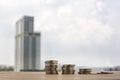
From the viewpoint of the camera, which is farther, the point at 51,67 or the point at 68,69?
the point at 68,69

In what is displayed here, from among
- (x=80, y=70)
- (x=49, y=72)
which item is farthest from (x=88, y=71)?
(x=49, y=72)

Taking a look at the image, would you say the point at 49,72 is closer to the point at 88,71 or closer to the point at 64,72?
the point at 64,72

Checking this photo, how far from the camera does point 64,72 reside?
96.9 feet

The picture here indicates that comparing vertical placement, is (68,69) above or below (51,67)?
below

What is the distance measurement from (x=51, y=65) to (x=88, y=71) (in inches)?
200

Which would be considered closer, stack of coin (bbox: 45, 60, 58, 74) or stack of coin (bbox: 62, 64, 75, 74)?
stack of coin (bbox: 45, 60, 58, 74)

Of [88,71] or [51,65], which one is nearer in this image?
[51,65]

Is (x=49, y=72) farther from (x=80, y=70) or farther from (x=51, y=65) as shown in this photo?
(x=80, y=70)

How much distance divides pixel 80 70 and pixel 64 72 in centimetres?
272

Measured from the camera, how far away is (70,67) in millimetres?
29719

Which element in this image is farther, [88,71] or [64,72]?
[88,71]

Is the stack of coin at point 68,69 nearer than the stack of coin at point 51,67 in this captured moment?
No

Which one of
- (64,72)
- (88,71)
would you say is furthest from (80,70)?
(64,72)

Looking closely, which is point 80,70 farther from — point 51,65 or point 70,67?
point 51,65
